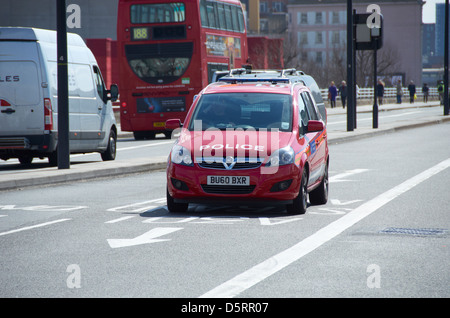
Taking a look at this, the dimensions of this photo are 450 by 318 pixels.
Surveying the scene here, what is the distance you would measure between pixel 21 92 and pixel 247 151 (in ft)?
29.6

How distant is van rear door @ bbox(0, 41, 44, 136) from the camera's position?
19.1m

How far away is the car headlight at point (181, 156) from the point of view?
1145 cm

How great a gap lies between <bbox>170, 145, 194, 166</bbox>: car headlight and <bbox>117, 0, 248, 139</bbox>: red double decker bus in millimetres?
18968

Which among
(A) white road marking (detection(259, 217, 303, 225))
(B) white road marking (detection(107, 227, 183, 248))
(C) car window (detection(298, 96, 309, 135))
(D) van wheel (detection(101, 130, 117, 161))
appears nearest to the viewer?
(B) white road marking (detection(107, 227, 183, 248))

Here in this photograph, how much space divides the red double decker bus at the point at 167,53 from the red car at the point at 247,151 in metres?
18.0

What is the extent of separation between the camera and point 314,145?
41.1ft

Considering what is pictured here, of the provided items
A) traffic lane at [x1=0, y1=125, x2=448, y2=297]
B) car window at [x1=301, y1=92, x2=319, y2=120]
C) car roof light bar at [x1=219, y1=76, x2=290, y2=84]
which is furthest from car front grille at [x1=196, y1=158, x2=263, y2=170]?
car roof light bar at [x1=219, y1=76, x2=290, y2=84]

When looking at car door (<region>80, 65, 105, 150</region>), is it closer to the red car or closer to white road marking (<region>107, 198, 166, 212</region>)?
white road marking (<region>107, 198, 166, 212</region>)

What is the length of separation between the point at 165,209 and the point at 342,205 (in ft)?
7.80

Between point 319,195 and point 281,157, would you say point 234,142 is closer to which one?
point 281,157

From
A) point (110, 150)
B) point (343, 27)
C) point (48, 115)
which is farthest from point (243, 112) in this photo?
point (343, 27)

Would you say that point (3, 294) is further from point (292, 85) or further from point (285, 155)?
point (292, 85)

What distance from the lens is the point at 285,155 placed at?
11375mm
